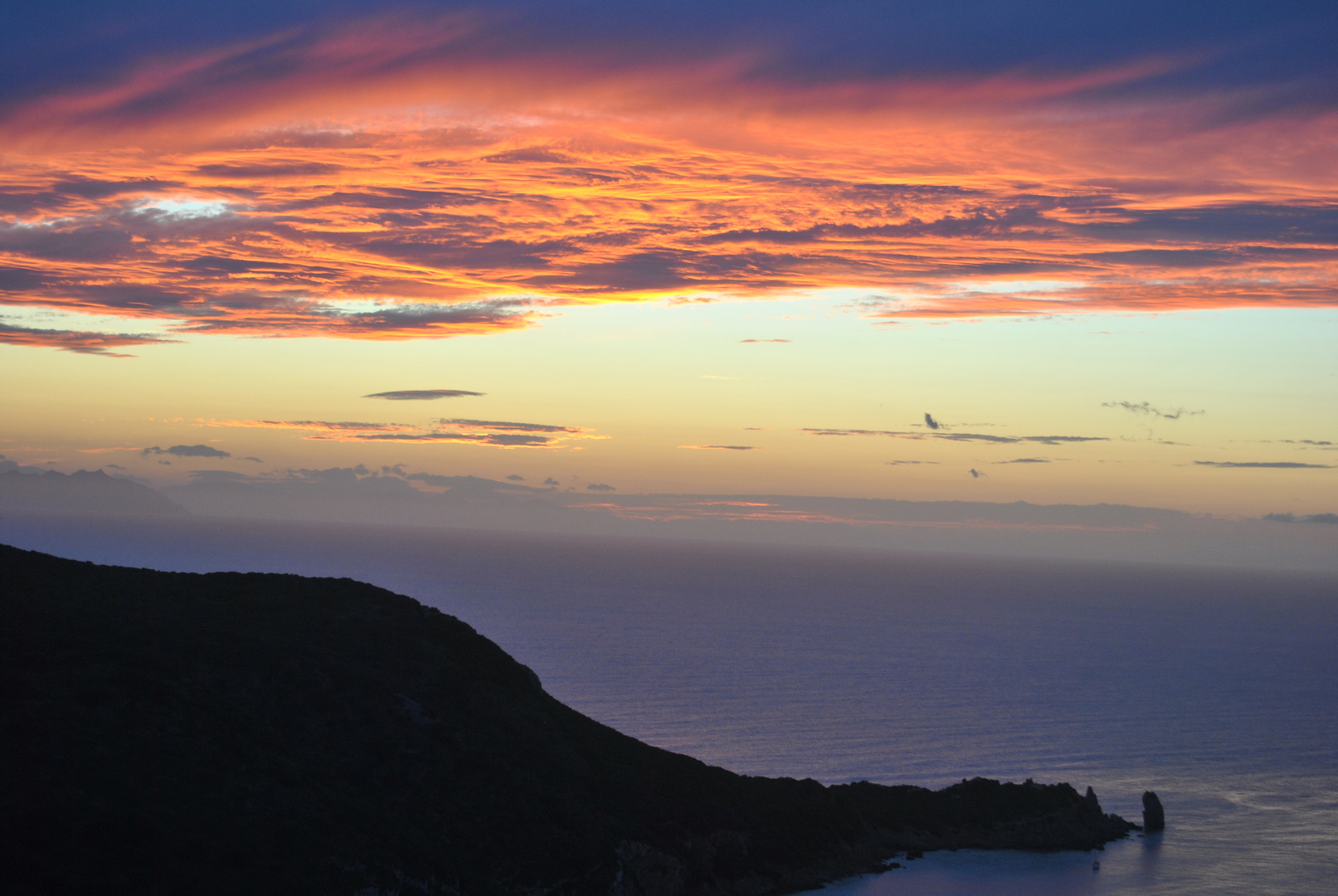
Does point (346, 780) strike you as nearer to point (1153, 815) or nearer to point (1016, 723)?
point (1153, 815)

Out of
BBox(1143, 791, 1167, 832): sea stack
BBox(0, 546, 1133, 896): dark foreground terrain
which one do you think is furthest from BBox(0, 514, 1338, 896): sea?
BBox(0, 546, 1133, 896): dark foreground terrain

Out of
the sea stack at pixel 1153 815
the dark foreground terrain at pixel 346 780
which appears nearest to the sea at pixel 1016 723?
→ the sea stack at pixel 1153 815

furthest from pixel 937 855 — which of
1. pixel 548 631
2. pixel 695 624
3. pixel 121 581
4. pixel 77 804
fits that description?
pixel 695 624

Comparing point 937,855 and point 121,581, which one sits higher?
point 121,581

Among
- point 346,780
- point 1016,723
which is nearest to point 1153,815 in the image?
point 1016,723

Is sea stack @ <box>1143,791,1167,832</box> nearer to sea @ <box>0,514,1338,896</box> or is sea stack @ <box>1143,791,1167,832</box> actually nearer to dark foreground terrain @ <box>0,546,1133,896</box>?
sea @ <box>0,514,1338,896</box>

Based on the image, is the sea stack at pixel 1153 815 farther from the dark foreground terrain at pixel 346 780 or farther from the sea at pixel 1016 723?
the dark foreground terrain at pixel 346 780

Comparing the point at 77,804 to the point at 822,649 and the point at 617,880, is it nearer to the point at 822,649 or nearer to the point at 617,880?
the point at 617,880
